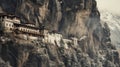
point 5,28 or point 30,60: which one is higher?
point 5,28

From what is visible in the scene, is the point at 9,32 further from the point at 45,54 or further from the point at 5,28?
the point at 45,54

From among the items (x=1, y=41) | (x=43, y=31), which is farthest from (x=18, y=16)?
(x=1, y=41)

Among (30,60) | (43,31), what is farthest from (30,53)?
(43,31)

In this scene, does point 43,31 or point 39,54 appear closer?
point 39,54

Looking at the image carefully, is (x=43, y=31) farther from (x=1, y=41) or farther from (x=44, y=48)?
(x=1, y=41)

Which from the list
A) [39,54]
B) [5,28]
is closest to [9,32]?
[5,28]

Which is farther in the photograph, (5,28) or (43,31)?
(43,31)

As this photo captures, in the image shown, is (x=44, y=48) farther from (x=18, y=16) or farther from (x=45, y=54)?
(x=18, y=16)
